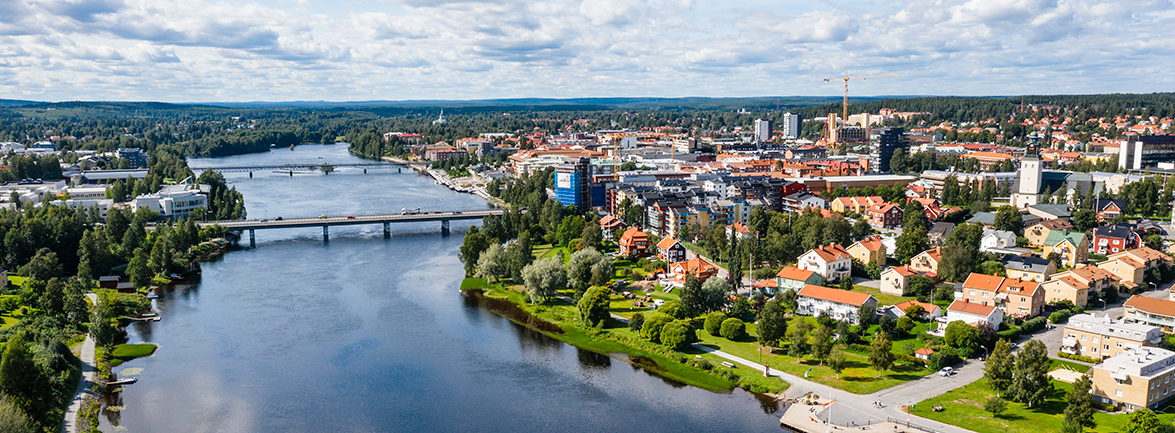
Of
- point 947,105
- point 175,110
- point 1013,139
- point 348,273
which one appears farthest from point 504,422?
point 175,110

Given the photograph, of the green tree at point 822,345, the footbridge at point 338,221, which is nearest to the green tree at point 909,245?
the green tree at point 822,345

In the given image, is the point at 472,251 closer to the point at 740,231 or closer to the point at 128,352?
the point at 740,231

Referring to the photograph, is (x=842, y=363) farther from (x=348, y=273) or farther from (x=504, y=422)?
(x=348, y=273)

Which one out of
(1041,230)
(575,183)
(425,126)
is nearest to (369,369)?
(1041,230)

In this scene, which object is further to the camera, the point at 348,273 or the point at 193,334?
the point at 348,273

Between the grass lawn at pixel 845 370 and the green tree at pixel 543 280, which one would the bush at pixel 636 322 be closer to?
the grass lawn at pixel 845 370

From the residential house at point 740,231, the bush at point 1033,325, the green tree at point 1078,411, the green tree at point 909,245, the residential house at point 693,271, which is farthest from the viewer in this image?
the residential house at point 740,231

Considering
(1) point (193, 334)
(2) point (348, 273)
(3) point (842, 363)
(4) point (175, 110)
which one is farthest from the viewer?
(4) point (175, 110)
